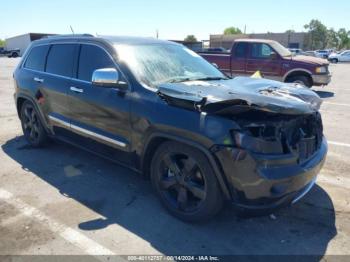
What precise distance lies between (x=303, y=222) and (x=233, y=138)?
134cm

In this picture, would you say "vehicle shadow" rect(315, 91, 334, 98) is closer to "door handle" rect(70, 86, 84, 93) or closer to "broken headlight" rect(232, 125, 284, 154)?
"door handle" rect(70, 86, 84, 93)

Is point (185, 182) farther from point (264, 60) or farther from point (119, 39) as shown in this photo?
point (264, 60)

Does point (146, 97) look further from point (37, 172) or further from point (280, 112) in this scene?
point (37, 172)

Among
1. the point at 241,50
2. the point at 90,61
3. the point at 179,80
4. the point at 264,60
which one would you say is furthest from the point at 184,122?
the point at 241,50

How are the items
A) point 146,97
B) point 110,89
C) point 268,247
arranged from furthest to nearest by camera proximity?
point 110,89
point 146,97
point 268,247

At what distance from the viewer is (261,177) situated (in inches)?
112

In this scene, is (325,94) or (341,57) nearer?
(325,94)

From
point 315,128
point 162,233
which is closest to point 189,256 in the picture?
point 162,233

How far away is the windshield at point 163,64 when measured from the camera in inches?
150

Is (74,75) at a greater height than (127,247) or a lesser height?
greater

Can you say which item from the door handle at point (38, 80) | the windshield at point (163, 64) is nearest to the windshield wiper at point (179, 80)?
the windshield at point (163, 64)

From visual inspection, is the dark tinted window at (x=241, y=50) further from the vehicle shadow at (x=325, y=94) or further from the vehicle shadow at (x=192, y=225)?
the vehicle shadow at (x=192, y=225)

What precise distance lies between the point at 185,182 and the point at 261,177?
0.83 m

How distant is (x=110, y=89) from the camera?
3.93 m
